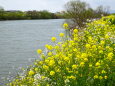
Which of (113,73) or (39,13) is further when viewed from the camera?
(39,13)

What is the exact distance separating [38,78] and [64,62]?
2.06 feet

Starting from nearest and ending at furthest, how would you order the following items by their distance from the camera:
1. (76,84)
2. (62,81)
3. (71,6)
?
(76,84) → (62,81) → (71,6)

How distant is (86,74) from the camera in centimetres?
509

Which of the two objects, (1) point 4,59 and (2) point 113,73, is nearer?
(2) point 113,73

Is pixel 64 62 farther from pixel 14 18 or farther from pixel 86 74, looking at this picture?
pixel 14 18

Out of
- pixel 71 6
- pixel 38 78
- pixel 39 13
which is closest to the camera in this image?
pixel 38 78

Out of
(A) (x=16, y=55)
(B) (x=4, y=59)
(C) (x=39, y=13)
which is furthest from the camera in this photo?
(C) (x=39, y=13)

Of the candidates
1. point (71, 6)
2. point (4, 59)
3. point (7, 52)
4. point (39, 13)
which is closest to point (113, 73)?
point (4, 59)

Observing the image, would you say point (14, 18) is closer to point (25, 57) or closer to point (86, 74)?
point (25, 57)

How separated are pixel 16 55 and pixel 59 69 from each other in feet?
36.2

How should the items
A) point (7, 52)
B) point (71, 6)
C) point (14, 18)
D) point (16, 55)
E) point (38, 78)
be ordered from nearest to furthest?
point (38, 78)
point (16, 55)
point (7, 52)
point (71, 6)
point (14, 18)

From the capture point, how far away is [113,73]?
191 inches

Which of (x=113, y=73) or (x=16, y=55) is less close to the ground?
(x=113, y=73)

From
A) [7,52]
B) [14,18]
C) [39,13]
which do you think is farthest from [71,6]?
[39,13]
